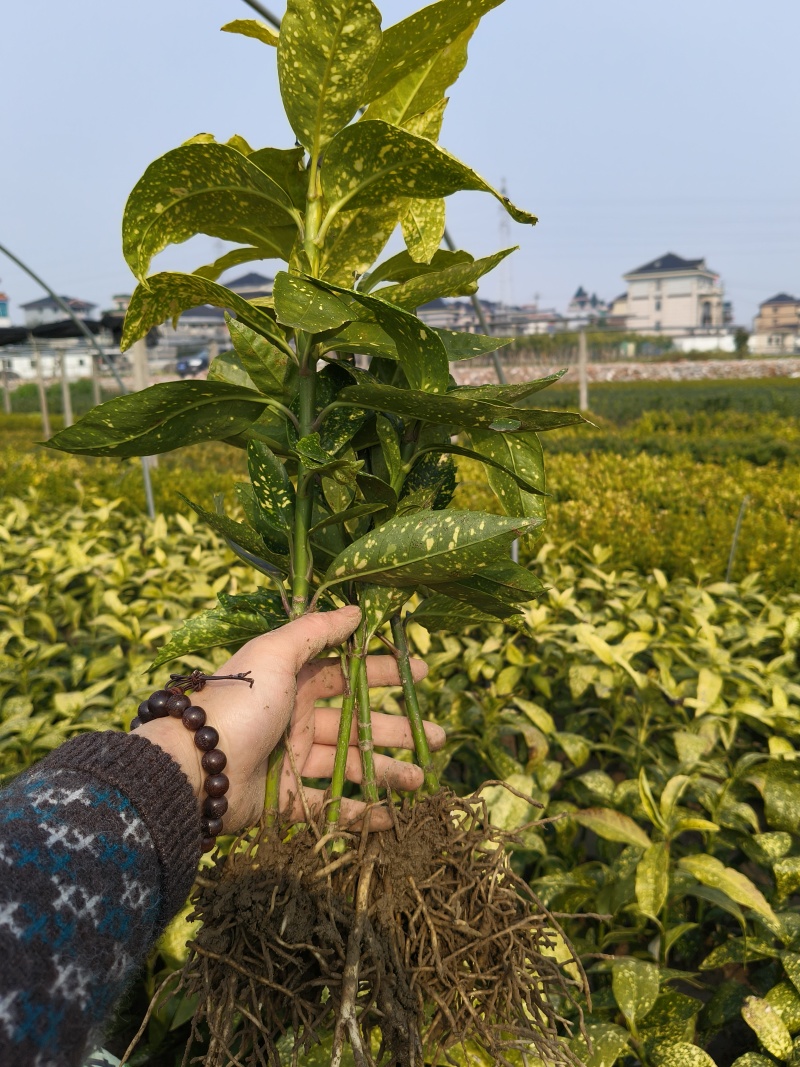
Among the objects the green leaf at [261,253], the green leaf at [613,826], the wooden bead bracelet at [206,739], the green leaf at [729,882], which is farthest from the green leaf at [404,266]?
the green leaf at [729,882]

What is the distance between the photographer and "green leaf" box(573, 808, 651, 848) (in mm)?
1664

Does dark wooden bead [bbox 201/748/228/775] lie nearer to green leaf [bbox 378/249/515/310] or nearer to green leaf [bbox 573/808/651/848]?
green leaf [bbox 378/249/515/310]

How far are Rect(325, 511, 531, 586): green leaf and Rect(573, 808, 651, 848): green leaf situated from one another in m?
0.83

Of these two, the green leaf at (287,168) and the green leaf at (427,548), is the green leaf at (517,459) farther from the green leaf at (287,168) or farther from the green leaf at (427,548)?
the green leaf at (287,168)

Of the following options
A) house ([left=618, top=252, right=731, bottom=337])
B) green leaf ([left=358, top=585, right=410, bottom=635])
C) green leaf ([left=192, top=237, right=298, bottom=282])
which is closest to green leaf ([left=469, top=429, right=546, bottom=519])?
green leaf ([left=358, top=585, right=410, bottom=635])

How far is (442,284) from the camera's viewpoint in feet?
3.84

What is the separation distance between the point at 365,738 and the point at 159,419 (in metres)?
0.57

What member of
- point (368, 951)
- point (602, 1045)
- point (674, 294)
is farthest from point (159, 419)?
point (674, 294)

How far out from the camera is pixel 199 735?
110cm

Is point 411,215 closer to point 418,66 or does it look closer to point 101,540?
point 418,66

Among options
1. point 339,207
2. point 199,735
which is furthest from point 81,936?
point 339,207

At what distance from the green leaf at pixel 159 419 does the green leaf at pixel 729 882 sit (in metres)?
1.24

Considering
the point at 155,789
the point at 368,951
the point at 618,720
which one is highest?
the point at 155,789

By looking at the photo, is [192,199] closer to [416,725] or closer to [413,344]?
[413,344]
